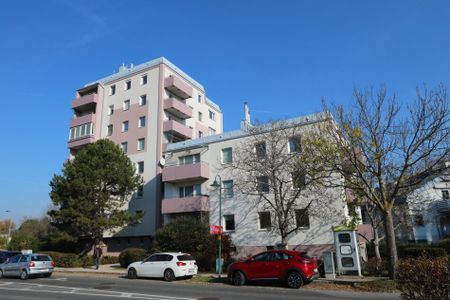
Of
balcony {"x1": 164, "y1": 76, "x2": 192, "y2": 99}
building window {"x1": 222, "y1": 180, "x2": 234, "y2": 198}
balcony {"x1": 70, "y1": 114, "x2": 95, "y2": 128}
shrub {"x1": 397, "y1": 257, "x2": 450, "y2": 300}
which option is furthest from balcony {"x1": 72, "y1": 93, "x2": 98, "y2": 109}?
shrub {"x1": 397, "y1": 257, "x2": 450, "y2": 300}

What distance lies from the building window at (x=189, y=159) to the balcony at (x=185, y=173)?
1.09 m

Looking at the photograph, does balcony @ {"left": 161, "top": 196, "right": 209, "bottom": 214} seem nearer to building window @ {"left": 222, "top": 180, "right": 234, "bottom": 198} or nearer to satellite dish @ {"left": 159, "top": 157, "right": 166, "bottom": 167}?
building window @ {"left": 222, "top": 180, "right": 234, "bottom": 198}

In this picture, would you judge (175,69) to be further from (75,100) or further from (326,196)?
(326,196)

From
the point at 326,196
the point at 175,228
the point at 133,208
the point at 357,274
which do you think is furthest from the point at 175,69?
the point at 357,274

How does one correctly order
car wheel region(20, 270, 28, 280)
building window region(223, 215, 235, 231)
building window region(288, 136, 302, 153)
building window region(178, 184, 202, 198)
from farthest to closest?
building window region(178, 184, 202, 198), building window region(223, 215, 235, 231), building window region(288, 136, 302, 153), car wheel region(20, 270, 28, 280)

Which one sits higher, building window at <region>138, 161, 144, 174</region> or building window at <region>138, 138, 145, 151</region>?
building window at <region>138, 138, 145, 151</region>

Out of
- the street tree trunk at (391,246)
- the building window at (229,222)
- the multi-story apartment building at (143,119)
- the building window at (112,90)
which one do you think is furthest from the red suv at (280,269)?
the building window at (112,90)

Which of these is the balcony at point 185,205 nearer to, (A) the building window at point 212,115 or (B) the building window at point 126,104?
A: (B) the building window at point 126,104

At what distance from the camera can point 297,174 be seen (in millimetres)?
22375

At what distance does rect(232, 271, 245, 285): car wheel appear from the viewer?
17.5m

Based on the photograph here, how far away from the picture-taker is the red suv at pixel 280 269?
52.3 feet

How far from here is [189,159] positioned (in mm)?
34844

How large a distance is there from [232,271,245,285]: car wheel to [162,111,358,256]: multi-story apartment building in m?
10.1

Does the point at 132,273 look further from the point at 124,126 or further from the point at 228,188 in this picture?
the point at 124,126
